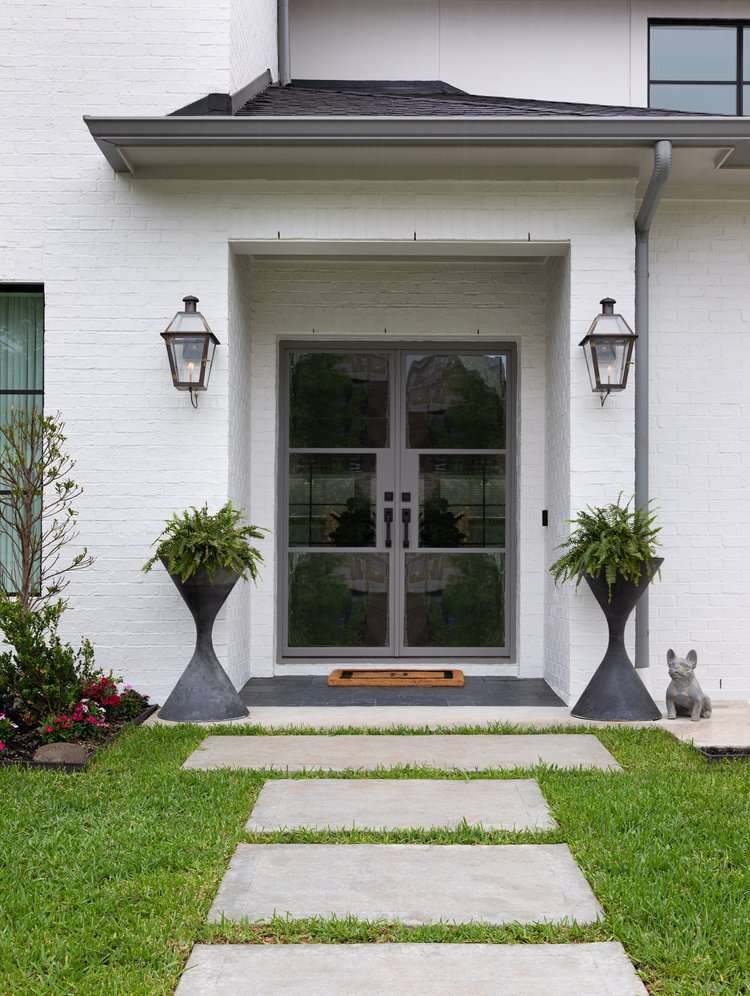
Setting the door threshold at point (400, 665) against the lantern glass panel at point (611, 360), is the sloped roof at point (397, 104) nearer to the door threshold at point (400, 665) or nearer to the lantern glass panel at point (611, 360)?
the lantern glass panel at point (611, 360)

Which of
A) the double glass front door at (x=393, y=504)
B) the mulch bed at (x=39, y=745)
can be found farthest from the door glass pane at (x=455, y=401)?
the mulch bed at (x=39, y=745)

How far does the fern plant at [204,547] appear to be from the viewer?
5223mm

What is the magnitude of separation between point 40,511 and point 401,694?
2383 millimetres

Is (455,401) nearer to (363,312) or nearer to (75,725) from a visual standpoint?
(363,312)

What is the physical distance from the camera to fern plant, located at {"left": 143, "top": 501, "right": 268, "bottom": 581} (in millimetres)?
5223

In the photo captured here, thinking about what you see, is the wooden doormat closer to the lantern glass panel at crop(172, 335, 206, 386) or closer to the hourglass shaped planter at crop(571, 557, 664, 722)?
the hourglass shaped planter at crop(571, 557, 664, 722)

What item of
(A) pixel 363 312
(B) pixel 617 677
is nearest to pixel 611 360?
(B) pixel 617 677

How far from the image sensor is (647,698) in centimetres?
536

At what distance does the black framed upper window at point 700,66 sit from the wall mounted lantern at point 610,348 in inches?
103

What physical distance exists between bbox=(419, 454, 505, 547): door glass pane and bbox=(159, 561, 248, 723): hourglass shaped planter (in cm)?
189

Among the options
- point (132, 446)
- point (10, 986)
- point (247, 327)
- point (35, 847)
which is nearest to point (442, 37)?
point (247, 327)

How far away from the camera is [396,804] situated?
3789mm

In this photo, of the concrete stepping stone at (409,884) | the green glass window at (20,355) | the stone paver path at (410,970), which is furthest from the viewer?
the green glass window at (20,355)

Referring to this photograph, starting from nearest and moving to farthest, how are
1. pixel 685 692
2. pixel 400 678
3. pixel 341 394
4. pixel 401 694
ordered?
pixel 685 692, pixel 401 694, pixel 400 678, pixel 341 394
